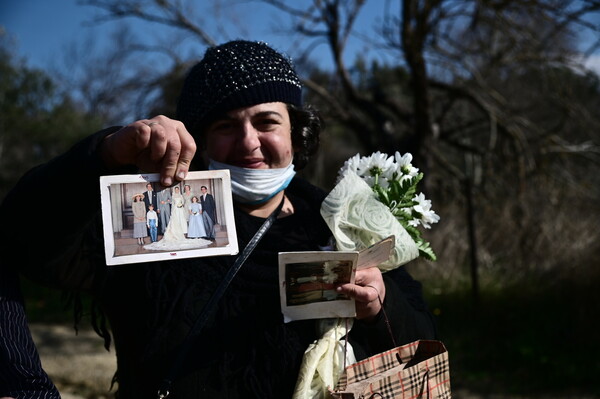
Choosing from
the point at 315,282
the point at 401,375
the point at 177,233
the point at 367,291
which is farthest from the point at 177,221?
the point at 401,375

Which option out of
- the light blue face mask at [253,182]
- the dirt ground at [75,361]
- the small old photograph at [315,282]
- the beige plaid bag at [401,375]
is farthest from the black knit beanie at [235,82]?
the dirt ground at [75,361]

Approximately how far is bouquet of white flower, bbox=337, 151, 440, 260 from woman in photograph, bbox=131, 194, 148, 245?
0.71m

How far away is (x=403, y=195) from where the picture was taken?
191 cm

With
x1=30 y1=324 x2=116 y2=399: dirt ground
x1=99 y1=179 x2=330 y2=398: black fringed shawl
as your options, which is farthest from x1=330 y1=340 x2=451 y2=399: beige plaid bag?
x1=30 y1=324 x2=116 y2=399: dirt ground

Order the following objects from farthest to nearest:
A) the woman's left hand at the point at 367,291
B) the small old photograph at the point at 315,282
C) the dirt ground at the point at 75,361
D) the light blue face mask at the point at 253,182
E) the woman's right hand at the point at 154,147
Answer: the dirt ground at the point at 75,361 < the light blue face mask at the point at 253,182 < the woman's left hand at the point at 367,291 < the small old photograph at the point at 315,282 < the woman's right hand at the point at 154,147

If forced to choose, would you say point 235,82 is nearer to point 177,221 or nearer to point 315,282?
point 177,221

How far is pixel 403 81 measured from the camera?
10.9 meters

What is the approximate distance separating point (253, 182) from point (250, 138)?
145 mm

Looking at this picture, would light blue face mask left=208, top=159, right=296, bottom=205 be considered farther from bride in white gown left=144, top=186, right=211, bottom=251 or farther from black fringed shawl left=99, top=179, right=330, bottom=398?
bride in white gown left=144, top=186, right=211, bottom=251

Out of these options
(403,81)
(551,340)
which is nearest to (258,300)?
(551,340)

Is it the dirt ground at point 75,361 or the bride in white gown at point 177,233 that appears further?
the dirt ground at point 75,361

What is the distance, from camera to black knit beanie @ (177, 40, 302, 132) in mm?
1912

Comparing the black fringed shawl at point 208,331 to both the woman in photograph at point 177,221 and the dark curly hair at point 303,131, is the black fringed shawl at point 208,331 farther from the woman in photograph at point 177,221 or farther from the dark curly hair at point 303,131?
the dark curly hair at point 303,131

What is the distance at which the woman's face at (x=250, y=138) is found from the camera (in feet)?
6.26
